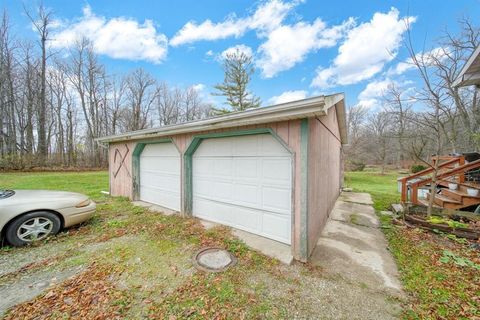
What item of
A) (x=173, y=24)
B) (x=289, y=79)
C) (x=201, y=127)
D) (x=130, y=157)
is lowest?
(x=130, y=157)

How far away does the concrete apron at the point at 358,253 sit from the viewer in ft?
8.62

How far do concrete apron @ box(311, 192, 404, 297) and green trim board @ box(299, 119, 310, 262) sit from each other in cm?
33

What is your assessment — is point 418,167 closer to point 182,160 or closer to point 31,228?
point 182,160

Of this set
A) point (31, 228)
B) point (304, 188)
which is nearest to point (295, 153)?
point (304, 188)

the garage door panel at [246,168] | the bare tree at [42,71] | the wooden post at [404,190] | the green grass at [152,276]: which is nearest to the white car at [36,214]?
the green grass at [152,276]

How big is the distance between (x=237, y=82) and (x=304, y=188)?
14657 millimetres

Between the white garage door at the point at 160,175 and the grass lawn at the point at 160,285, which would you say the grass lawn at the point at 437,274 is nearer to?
the grass lawn at the point at 160,285

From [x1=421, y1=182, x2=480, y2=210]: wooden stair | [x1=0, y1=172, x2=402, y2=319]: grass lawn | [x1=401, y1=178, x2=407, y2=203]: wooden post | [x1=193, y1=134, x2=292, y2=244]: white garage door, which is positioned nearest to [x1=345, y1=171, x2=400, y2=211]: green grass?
[x1=401, y1=178, x2=407, y2=203]: wooden post

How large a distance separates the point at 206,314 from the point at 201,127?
10.4ft

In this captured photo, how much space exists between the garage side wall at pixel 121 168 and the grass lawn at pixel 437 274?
24.7 ft

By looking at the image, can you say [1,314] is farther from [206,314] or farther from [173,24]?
[173,24]

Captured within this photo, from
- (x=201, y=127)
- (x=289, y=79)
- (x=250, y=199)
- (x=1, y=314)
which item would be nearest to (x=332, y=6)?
(x=289, y=79)

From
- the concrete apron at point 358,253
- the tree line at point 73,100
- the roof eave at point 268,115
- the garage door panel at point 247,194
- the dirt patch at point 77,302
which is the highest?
the tree line at point 73,100

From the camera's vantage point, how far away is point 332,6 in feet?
22.2
